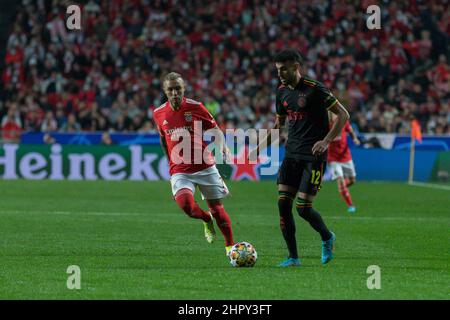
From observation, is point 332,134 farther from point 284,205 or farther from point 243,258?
point 243,258

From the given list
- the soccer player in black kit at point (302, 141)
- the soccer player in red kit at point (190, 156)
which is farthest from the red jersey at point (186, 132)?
the soccer player in black kit at point (302, 141)

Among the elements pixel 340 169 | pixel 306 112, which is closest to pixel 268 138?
pixel 306 112

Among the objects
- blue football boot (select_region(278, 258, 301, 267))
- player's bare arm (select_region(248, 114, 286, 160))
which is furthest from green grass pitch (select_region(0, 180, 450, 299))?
player's bare arm (select_region(248, 114, 286, 160))

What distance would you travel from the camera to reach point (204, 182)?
37.6ft

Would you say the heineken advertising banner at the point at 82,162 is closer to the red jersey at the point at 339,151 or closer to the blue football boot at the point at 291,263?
the red jersey at the point at 339,151

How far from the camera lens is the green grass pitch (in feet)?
29.0

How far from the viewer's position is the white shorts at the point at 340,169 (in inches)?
766

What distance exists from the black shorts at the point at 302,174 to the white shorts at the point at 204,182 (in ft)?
2.97

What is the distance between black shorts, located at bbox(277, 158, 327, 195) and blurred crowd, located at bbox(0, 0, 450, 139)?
18864 millimetres

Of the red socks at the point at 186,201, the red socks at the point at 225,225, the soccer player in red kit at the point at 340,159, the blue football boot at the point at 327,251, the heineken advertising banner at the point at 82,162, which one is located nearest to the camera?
the blue football boot at the point at 327,251
